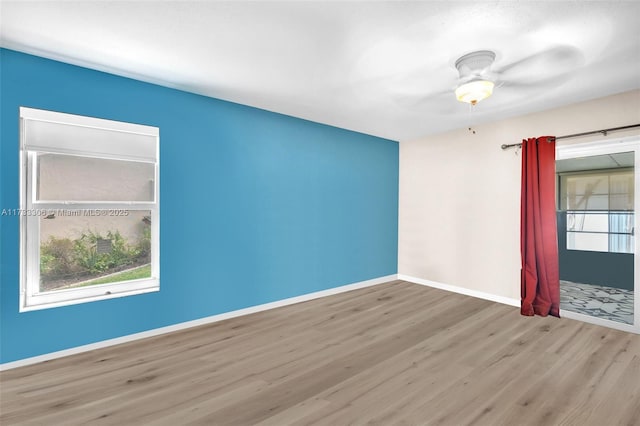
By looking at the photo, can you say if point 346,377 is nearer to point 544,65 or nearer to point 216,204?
point 216,204

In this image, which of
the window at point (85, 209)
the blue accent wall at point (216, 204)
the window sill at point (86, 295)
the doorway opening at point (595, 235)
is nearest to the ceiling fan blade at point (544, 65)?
the doorway opening at point (595, 235)

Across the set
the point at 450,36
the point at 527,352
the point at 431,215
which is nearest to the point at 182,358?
the point at 527,352

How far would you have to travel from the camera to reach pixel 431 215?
518 cm

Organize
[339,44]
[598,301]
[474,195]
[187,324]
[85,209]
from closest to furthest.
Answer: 1. [339,44]
2. [85,209]
3. [187,324]
4. [598,301]
5. [474,195]

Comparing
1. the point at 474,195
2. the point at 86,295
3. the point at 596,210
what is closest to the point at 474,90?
the point at 474,195

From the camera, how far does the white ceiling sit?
1948 millimetres

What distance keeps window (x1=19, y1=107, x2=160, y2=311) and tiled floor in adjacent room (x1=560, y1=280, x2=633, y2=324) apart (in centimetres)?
511

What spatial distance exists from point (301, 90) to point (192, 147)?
1311 millimetres

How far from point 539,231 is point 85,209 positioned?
4.86 meters

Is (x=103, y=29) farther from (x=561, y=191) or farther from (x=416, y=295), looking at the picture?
(x=561, y=191)

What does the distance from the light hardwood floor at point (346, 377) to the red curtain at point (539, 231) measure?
30cm

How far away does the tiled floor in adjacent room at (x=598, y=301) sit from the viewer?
3.75m

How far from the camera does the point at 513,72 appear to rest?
2.78m

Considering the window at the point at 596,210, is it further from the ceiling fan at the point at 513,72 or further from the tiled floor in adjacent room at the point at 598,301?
the ceiling fan at the point at 513,72
